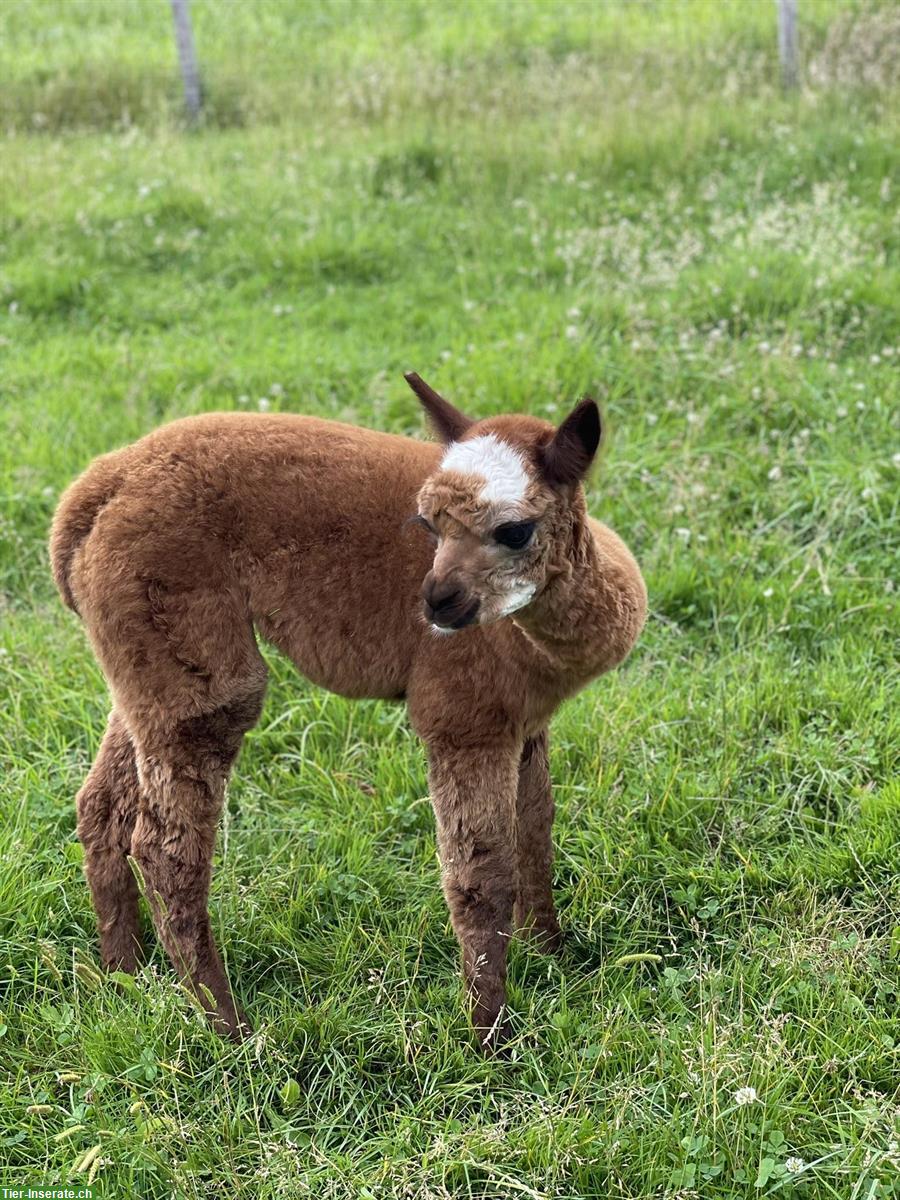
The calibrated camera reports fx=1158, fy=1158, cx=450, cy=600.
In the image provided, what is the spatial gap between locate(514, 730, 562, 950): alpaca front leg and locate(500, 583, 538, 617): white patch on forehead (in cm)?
77

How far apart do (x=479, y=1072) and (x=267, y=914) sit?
88 cm

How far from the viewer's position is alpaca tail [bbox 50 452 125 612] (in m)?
3.34

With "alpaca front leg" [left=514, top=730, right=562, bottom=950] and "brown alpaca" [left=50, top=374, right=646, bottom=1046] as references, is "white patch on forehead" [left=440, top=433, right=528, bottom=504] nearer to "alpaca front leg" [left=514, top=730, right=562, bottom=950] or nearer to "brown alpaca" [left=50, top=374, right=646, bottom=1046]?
"brown alpaca" [left=50, top=374, right=646, bottom=1046]

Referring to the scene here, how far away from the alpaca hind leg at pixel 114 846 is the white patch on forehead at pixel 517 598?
4.41 feet

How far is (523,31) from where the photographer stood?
38.8 ft

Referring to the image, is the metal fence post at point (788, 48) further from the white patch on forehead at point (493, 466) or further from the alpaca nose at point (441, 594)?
the alpaca nose at point (441, 594)

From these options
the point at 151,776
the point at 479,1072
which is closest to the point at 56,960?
the point at 151,776

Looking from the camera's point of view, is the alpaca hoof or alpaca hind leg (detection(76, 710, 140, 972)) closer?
the alpaca hoof

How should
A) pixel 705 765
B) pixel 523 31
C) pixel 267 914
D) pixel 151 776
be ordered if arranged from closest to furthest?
1. pixel 151 776
2. pixel 267 914
3. pixel 705 765
4. pixel 523 31

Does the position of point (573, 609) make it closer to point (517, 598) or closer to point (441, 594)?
point (517, 598)

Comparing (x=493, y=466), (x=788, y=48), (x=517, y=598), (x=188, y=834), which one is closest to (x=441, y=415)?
(x=493, y=466)

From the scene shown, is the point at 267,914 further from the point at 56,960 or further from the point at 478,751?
the point at 478,751

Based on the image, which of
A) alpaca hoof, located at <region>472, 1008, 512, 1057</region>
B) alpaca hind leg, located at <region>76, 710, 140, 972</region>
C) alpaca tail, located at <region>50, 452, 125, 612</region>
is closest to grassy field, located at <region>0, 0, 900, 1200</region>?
alpaca hoof, located at <region>472, 1008, 512, 1057</region>

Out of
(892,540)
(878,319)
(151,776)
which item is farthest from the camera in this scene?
(878,319)
